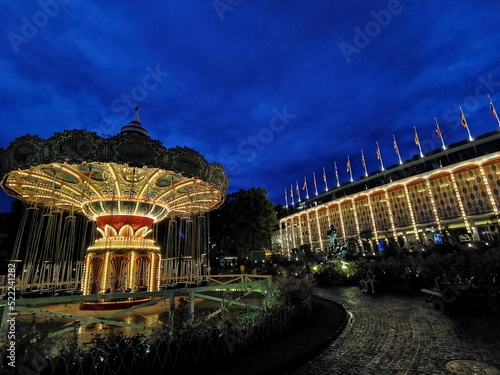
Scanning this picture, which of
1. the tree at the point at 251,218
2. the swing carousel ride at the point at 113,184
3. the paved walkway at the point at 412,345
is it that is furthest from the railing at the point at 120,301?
the tree at the point at 251,218

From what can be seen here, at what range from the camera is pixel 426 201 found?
42312 mm

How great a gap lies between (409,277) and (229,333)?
13.8 m

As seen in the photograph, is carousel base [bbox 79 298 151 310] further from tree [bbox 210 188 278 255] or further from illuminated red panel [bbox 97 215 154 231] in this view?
tree [bbox 210 188 278 255]

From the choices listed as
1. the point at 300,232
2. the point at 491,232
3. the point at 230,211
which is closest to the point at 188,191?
the point at 230,211

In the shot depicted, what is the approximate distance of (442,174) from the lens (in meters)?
39.8

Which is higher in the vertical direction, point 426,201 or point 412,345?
point 426,201

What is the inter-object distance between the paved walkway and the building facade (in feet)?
102

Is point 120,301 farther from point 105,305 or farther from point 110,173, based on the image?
point 110,173

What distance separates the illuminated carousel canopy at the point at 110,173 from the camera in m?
9.01

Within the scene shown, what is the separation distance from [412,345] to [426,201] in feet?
143

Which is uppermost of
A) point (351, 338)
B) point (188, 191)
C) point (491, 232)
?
point (188, 191)

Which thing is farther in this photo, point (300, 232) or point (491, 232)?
point (300, 232)

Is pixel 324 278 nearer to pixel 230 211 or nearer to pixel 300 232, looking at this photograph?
pixel 230 211

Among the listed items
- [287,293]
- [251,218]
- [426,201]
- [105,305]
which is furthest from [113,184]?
[426,201]
